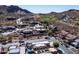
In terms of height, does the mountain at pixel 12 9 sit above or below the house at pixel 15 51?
above

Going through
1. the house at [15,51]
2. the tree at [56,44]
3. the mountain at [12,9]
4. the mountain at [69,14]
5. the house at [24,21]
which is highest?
the mountain at [12,9]

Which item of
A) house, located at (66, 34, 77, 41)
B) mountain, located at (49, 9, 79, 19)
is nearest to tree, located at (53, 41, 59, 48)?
house, located at (66, 34, 77, 41)

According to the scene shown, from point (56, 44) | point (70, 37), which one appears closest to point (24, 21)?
point (56, 44)

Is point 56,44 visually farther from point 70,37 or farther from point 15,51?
point 15,51

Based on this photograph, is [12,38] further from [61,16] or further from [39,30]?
[61,16]

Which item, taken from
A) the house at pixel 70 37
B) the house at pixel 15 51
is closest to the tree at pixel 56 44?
the house at pixel 70 37

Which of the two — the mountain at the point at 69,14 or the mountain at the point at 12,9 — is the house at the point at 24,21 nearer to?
the mountain at the point at 12,9

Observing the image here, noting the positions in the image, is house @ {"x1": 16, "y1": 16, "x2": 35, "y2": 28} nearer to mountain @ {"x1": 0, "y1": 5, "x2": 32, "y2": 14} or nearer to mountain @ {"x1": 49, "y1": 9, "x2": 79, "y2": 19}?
mountain @ {"x1": 0, "y1": 5, "x2": 32, "y2": 14}

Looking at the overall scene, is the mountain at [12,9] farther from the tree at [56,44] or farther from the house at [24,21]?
the tree at [56,44]
